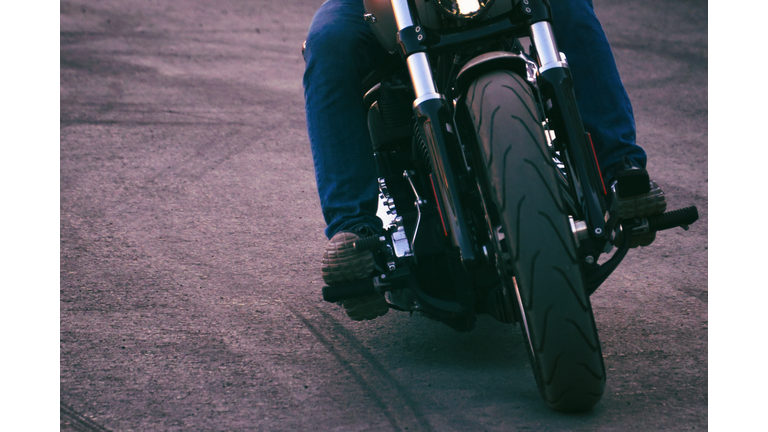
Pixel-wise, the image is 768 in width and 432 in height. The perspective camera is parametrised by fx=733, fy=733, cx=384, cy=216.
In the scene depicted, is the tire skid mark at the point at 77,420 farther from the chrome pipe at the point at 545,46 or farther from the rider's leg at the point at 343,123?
the chrome pipe at the point at 545,46

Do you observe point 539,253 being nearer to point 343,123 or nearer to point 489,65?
point 489,65

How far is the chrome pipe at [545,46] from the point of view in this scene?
7.53 ft

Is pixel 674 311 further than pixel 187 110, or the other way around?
pixel 187 110

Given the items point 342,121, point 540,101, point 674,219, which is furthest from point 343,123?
point 674,219

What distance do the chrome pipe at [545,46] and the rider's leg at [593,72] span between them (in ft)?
1.70

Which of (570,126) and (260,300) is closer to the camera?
(570,126)

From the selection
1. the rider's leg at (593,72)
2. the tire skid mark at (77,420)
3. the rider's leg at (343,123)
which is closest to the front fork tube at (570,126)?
the rider's leg at (593,72)

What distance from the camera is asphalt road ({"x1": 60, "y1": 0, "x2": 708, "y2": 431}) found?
235 centimetres

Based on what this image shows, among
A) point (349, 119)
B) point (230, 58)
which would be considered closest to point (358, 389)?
point (349, 119)

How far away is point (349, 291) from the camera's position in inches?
103

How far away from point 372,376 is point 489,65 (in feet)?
3.83

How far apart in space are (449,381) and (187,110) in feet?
14.6

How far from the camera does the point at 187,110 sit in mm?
6285

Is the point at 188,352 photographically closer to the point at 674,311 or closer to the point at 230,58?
the point at 674,311
